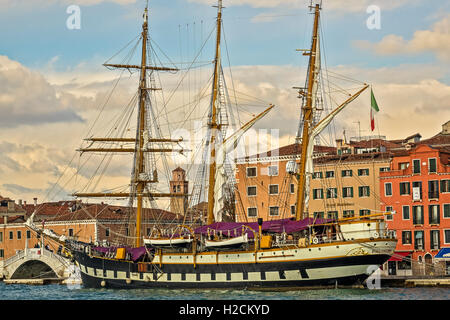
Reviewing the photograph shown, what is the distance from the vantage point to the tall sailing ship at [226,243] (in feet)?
152

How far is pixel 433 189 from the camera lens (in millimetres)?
60312

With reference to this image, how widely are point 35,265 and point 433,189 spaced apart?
124 feet

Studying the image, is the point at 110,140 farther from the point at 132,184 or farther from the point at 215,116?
the point at 215,116

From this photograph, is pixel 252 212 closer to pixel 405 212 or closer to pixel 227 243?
pixel 405 212

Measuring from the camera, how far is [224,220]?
55.3 metres

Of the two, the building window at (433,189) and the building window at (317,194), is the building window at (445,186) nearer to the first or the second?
the building window at (433,189)

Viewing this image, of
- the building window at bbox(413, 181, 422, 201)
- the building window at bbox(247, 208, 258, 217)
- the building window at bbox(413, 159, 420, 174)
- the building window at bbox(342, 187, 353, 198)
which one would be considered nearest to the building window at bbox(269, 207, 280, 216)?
the building window at bbox(247, 208, 258, 217)

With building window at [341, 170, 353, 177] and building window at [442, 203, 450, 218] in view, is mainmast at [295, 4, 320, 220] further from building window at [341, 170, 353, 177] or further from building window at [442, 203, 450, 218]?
building window at [341, 170, 353, 177]

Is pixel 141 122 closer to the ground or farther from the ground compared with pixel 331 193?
farther from the ground

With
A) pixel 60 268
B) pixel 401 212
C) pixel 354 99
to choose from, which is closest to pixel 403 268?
pixel 401 212

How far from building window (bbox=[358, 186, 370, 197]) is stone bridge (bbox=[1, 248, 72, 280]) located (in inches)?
1019

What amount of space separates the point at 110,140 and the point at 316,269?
68.2ft
